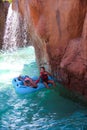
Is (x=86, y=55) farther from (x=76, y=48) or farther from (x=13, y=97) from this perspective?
(x=13, y=97)

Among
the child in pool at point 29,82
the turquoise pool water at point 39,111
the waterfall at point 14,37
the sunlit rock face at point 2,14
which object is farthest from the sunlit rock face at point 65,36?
the sunlit rock face at point 2,14

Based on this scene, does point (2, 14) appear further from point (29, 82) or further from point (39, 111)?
point (39, 111)

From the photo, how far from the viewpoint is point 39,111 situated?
30.4 ft

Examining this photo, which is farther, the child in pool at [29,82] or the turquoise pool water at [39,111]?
the child in pool at [29,82]

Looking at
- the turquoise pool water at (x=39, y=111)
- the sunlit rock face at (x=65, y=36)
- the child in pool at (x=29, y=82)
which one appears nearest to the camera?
the turquoise pool water at (x=39, y=111)

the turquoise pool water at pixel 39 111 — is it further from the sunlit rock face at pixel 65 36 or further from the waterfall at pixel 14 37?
the waterfall at pixel 14 37

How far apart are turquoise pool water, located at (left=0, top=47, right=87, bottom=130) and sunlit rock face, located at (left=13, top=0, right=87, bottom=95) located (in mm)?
838

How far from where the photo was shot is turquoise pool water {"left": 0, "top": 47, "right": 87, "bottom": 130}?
8125mm

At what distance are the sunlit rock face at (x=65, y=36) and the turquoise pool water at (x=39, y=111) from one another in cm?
84

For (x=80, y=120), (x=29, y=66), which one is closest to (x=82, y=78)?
(x=80, y=120)

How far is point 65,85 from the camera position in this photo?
426 inches

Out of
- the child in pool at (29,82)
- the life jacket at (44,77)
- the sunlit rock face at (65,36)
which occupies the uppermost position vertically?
the sunlit rock face at (65,36)

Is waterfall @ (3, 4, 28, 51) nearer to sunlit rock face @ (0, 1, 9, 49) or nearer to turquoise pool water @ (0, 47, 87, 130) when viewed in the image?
sunlit rock face @ (0, 1, 9, 49)

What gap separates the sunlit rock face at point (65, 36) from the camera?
969 cm
